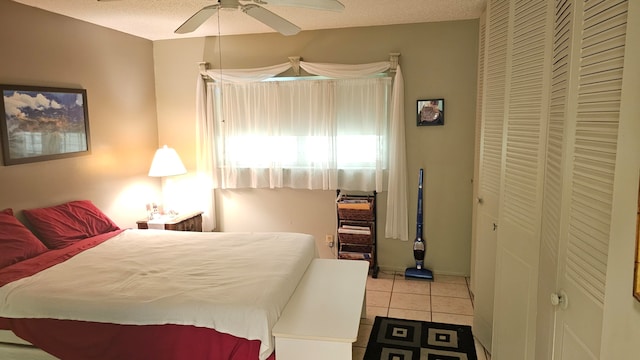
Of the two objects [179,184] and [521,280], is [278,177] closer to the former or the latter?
[179,184]

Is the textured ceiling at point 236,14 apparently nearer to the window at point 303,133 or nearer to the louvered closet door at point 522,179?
the window at point 303,133

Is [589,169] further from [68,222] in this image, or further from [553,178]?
[68,222]

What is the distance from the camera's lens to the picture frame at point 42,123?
10.8 feet

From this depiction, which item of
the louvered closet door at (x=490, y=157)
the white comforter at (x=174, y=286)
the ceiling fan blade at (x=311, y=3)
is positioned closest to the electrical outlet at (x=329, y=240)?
the white comforter at (x=174, y=286)

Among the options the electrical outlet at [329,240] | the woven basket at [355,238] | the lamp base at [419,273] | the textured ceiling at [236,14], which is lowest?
the lamp base at [419,273]

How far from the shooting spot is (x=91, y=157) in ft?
13.4

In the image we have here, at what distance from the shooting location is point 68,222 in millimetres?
3584

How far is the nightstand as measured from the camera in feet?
14.4

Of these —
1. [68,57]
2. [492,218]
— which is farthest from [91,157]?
[492,218]

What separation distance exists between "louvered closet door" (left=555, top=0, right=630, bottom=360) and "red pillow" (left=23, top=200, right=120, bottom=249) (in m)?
3.52

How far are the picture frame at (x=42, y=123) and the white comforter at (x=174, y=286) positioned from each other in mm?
948

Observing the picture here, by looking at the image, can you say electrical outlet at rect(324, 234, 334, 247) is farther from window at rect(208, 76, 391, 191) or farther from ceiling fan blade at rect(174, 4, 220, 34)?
ceiling fan blade at rect(174, 4, 220, 34)

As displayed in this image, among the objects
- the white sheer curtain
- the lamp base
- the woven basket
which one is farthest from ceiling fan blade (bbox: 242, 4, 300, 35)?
the lamp base

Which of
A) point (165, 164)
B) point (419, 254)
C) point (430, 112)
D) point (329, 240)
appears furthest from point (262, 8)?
point (419, 254)
